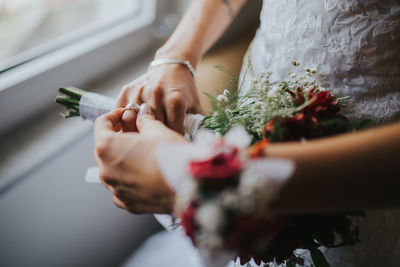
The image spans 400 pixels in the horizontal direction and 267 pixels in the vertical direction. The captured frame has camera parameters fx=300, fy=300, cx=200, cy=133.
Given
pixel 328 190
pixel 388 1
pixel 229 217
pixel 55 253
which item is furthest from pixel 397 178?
pixel 55 253

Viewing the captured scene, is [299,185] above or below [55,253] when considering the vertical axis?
above

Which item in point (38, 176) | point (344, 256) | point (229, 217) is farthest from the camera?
point (38, 176)

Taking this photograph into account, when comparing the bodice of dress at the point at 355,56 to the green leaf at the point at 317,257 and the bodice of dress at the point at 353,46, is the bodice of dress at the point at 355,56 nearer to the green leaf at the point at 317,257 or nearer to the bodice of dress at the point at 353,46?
the bodice of dress at the point at 353,46

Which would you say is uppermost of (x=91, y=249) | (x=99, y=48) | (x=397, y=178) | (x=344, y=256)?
(x=99, y=48)

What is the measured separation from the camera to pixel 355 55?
24.9 inches

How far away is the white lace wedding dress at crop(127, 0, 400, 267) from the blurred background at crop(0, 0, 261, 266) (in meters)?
0.18

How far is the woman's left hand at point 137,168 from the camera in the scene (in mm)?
404

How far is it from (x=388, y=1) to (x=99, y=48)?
0.86 metres

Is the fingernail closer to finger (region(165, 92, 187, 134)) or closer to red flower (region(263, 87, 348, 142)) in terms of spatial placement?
finger (region(165, 92, 187, 134))

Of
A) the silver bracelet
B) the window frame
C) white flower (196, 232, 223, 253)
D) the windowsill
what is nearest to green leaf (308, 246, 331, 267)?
white flower (196, 232, 223, 253)

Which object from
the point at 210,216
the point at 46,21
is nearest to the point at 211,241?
the point at 210,216

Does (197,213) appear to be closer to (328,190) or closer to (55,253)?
(328,190)

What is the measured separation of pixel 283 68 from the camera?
0.74m

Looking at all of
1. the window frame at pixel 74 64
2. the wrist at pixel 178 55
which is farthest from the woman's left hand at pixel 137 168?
the window frame at pixel 74 64
